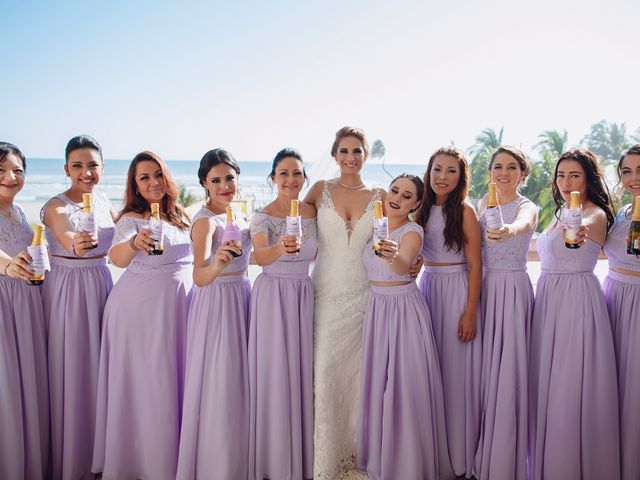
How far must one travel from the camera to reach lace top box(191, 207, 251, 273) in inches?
136

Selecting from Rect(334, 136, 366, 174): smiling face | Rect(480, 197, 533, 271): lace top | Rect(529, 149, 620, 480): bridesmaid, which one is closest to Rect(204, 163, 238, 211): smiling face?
Rect(334, 136, 366, 174): smiling face

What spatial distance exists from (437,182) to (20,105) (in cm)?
5580

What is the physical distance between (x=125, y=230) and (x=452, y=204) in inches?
80.6

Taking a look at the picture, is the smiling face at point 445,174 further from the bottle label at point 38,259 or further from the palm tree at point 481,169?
the palm tree at point 481,169

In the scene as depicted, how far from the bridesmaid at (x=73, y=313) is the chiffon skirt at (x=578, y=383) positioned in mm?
2851

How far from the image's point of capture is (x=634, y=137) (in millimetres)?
37125

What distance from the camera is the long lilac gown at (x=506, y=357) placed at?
11.5ft

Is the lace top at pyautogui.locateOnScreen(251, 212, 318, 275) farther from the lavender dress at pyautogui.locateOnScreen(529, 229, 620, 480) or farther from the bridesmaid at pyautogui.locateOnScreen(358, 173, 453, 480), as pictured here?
the lavender dress at pyautogui.locateOnScreen(529, 229, 620, 480)

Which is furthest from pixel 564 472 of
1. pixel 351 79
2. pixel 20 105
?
pixel 351 79

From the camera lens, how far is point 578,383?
3375mm

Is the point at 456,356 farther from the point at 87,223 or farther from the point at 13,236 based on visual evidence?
the point at 13,236

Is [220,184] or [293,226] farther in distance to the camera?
[220,184]

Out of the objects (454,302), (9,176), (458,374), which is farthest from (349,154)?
(9,176)

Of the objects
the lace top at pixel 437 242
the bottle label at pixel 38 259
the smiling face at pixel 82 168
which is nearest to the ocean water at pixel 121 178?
the smiling face at pixel 82 168
